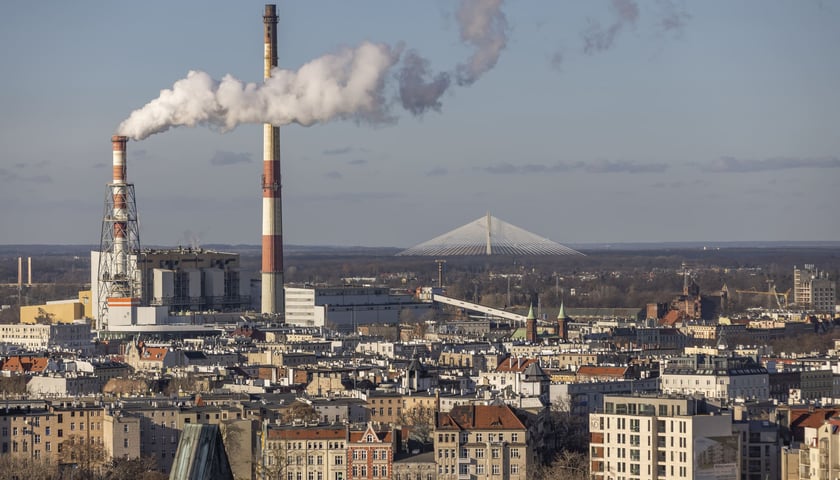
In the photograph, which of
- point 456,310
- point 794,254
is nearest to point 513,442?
point 456,310

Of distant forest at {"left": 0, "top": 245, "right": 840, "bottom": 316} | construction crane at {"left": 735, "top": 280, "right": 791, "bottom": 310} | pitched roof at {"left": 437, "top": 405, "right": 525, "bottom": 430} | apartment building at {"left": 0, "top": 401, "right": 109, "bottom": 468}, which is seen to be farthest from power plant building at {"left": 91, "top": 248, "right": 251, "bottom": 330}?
pitched roof at {"left": 437, "top": 405, "right": 525, "bottom": 430}

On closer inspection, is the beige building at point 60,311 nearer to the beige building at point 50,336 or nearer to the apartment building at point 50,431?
the beige building at point 50,336

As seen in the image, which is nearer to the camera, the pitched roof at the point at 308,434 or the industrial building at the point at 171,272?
the pitched roof at the point at 308,434

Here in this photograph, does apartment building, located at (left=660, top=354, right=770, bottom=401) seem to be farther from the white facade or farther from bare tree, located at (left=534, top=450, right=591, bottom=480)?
bare tree, located at (left=534, top=450, right=591, bottom=480)

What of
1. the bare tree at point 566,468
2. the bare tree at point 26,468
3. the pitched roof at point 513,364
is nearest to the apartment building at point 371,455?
the bare tree at point 566,468

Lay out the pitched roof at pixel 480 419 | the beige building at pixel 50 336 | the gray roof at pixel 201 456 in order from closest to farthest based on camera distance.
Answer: the gray roof at pixel 201 456 → the pitched roof at pixel 480 419 → the beige building at pixel 50 336

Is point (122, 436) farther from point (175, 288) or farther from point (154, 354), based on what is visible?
point (175, 288)

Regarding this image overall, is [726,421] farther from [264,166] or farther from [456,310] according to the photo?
[456,310]
